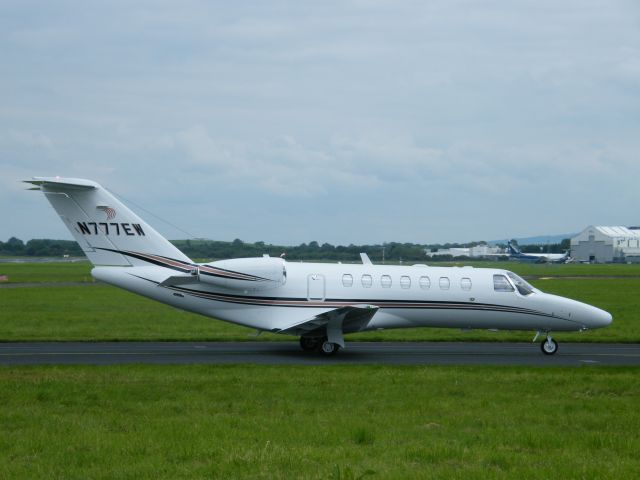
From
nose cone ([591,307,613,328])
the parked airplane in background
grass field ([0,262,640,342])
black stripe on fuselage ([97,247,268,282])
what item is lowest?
grass field ([0,262,640,342])

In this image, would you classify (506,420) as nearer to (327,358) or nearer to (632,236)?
(327,358)

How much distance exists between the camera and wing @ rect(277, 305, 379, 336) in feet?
69.6

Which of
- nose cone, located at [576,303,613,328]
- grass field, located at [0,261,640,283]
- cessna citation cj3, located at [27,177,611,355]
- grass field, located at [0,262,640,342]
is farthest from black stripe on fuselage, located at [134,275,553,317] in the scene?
grass field, located at [0,261,640,283]

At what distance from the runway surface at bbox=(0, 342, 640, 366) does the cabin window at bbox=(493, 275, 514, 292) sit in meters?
1.78

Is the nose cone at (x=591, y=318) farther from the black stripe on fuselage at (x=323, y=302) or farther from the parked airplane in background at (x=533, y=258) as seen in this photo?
the parked airplane in background at (x=533, y=258)

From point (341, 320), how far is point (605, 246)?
13923cm

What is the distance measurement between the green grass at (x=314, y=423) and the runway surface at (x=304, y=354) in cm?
250

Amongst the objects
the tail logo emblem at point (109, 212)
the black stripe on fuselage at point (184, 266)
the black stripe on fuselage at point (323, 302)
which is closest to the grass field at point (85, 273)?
the black stripe on fuselage at point (323, 302)

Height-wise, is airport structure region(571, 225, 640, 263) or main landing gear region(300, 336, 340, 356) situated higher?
airport structure region(571, 225, 640, 263)

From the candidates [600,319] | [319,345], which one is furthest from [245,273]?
[600,319]

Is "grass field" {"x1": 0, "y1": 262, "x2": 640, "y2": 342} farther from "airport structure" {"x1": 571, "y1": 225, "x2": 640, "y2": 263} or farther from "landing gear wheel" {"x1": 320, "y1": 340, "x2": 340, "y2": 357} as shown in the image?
"airport structure" {"x1": 571, "y1": 225, "x2": 640, "y2": 263}

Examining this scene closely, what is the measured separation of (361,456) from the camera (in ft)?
31.5

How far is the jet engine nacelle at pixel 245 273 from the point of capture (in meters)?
21.8

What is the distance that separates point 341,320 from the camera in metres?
21.7
